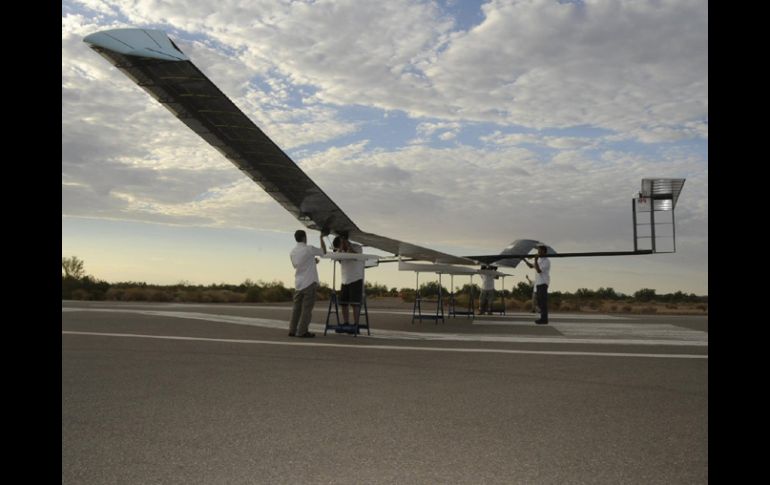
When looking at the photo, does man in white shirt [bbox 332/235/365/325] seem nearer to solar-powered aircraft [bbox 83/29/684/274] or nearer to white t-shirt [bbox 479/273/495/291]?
solar-powered aircraft [bbox 83/29/684/274]

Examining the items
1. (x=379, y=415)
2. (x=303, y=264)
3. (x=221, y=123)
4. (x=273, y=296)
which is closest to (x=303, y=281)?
(x=303, y=264)

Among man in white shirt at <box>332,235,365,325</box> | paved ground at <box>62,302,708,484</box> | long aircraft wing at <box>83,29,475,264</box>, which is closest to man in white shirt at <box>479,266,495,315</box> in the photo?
long aircraft wing at <box>83,29,475,264</box>

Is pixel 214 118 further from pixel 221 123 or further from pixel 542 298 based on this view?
pixel 542 298

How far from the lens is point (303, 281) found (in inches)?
481

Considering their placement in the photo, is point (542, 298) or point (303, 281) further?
point (542, 298)

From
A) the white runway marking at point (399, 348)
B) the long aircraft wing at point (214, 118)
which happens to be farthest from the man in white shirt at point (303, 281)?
the long aircraft wing at point (214, 118)

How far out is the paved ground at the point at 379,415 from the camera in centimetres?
375

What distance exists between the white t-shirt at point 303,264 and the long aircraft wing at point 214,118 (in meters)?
1.20

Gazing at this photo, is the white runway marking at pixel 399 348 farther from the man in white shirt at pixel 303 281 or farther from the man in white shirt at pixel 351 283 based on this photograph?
the man in white shirt at pixel 351 283

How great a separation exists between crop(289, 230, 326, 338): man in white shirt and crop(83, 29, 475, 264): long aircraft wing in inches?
45.9

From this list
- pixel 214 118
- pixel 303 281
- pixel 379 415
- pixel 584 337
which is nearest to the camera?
pixel 379 415

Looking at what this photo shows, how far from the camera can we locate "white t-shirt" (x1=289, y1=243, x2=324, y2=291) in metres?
12.2

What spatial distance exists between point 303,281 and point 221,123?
139 inches

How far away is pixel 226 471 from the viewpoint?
3.67 meters
